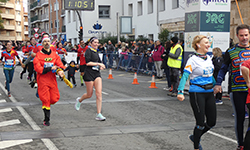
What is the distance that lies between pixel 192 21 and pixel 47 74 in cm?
651

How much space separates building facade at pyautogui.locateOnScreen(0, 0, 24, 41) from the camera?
315ft

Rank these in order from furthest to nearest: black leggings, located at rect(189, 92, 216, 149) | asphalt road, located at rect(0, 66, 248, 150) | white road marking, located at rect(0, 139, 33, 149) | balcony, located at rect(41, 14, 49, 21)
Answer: balcony, located at rect(41, 14, 49, 21) < asphalt road, located at rect(0, 66, 248, 150) < white road marking, located at rect(0, 139, 33, 149) < black leggings, located at rect(189, 92, 216, 149)

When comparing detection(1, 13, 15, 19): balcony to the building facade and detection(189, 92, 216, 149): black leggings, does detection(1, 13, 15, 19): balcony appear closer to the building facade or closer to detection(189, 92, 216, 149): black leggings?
the building facade

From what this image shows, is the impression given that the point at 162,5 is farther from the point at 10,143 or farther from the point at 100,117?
the point at 10,143

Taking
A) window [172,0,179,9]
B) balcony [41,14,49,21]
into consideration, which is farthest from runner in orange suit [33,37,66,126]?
balcony [41,14,49,21]

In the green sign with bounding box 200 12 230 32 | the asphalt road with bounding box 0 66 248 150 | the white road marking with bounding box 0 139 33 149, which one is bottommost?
the asphalt road with bounding box 0 66 248 150

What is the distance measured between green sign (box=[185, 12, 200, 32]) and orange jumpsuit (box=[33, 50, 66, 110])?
6057 millimetres

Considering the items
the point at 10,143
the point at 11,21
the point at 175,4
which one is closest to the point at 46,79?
the point at 10,143

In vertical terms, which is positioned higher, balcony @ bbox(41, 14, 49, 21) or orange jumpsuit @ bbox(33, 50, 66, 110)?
balcony @ bbox(41, 14, 49, 21)

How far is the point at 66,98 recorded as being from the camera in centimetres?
1229

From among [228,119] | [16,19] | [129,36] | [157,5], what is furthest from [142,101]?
[16,19]

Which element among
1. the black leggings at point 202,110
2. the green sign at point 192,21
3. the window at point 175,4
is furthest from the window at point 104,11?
the black leggings at point 202,110

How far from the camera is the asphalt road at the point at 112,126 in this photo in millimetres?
6438

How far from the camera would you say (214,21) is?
12719 mm
